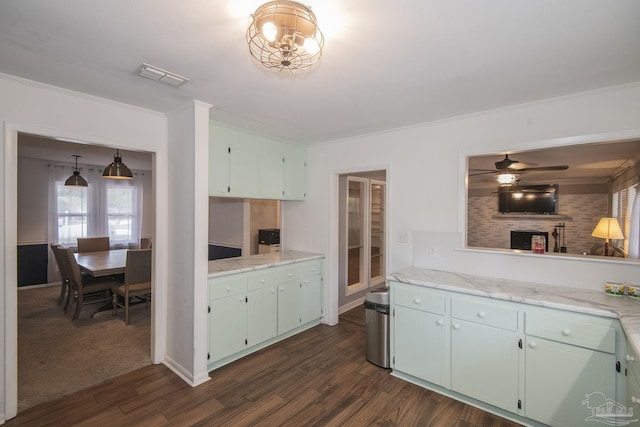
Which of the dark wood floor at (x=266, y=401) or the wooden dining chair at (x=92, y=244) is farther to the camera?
the wooden dining chair at (x=92, y=244)

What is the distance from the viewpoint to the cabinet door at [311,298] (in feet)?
12.2

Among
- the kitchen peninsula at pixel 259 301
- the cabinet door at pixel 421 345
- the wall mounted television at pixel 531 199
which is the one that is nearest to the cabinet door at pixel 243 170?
the kitchen peninsula at pixel 259 301

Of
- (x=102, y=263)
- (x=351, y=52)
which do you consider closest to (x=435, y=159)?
(x=351, y=52)

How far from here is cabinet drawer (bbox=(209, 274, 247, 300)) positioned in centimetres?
277

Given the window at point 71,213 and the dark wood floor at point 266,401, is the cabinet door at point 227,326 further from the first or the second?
the window at point 71,213

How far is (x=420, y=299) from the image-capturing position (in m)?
2.57

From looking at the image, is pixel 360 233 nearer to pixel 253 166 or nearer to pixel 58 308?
pixel 253 166

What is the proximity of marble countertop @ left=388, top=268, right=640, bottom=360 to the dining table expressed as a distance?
3.64 m

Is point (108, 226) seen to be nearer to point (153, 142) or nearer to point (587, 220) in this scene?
point (153, 142)

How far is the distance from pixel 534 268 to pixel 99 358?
4.14 m

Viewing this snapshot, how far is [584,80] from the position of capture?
2072mm

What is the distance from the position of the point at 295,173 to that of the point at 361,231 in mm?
1556

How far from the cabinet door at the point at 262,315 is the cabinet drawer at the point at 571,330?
233 cm

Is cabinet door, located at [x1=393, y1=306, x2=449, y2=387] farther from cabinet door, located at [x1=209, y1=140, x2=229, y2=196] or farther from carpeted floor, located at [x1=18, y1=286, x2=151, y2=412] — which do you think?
carpeted floor, located at [x1=18, y1=286, x2=151, y2=412]
